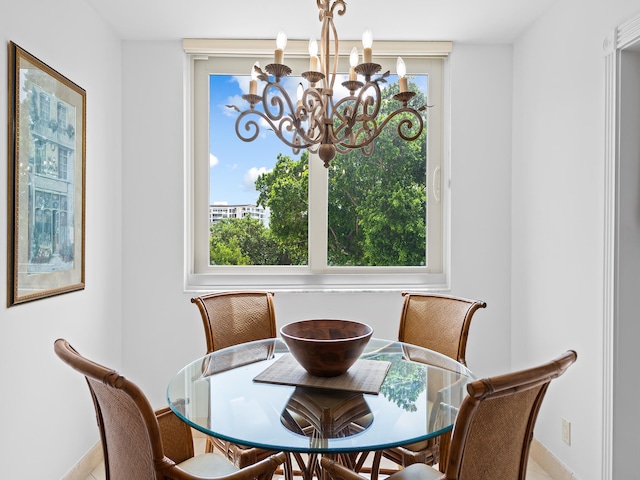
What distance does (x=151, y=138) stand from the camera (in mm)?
2893

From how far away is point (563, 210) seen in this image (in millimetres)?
2379

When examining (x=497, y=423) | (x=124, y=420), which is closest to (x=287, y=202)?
(x=124, y=420)

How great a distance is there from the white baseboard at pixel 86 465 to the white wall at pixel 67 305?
0.03 m

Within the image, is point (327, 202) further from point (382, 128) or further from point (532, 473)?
point (532, 473)

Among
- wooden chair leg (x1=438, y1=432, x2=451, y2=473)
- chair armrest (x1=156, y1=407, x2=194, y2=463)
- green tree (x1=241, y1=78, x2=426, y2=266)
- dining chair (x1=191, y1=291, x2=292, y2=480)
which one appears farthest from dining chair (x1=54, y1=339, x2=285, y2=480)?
green tree (x1=241, y1=78, x2=426, y2=266)

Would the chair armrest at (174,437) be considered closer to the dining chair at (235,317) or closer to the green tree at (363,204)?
the dining chair at (235,317)

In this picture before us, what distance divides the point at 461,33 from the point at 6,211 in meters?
2.54

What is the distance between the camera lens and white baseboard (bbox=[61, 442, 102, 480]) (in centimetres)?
231

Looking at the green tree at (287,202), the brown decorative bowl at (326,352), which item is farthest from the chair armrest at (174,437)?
the green tree at (287,202)

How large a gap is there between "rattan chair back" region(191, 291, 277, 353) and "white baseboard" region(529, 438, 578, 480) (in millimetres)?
1606

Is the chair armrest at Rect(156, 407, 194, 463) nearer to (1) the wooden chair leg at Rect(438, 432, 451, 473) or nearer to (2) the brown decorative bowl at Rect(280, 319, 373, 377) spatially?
(2) the brown decorative bowl at Rect(280, 319, 373, 377)

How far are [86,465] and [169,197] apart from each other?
153 cm

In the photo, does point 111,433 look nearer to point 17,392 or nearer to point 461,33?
point 17,392

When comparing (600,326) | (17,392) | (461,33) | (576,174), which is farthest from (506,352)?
(17,392)
